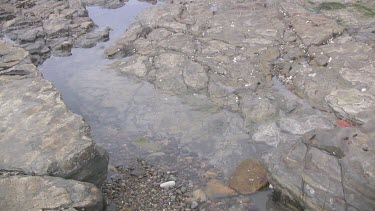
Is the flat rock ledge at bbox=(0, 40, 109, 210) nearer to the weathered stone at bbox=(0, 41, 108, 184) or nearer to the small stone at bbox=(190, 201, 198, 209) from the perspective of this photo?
the weathered stone at bbox=(0, 41, 108, 184)

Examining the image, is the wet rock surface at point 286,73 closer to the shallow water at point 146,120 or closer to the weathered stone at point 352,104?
the weathered stone at point 352,104

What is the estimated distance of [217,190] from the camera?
7.27 m

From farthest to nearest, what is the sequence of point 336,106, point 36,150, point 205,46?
point 205,46 < point 336,106 < point 36,150

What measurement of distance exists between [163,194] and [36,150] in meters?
2.22

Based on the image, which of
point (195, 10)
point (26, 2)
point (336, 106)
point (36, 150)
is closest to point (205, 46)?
point (195, 10)

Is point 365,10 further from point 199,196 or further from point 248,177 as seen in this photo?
point 199,196

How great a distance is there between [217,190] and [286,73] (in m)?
4.47

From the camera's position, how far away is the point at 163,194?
7.14 meters

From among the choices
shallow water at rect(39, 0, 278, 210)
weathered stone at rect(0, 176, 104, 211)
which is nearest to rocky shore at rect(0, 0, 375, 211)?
weathered stone at rect(0, 176, 104, 211)

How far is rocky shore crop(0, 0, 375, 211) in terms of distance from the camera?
6.22 m

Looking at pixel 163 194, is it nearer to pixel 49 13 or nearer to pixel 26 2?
pixel 49 13

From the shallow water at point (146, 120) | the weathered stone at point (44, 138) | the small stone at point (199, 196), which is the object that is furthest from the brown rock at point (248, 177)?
the weathered stone at point (44, 138)

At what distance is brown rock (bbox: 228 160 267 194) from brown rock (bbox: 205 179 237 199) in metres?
0.11

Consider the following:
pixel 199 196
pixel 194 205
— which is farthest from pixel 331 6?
pixel 194 205
